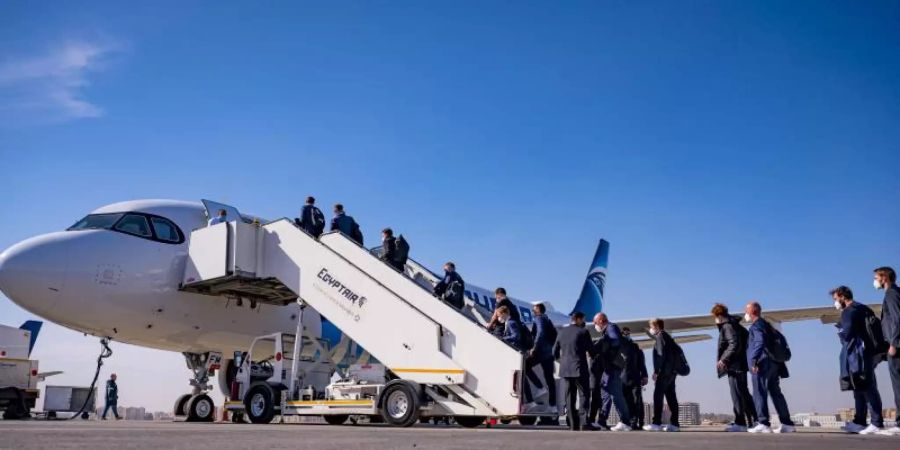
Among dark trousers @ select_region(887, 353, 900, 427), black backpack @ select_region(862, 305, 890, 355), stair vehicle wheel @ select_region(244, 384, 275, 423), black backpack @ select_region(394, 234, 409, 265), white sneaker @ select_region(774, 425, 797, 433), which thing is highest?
black backpack @ select_region(394, 234, 409, 265)

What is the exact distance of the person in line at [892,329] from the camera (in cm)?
841

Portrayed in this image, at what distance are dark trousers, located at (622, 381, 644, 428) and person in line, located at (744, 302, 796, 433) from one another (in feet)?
7.23

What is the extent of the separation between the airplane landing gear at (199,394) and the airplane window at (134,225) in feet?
10.1

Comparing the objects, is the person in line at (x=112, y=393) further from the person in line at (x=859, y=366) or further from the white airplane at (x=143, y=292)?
the person in line at (x=859, y=366)

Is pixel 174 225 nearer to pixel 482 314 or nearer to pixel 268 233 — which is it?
pixel 268 233

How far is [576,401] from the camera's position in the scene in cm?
1024

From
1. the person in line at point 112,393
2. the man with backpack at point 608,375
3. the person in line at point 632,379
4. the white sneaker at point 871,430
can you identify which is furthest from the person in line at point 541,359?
the person in line at point 112,393

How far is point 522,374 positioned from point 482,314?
4961 millimetres

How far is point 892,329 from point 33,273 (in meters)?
12.9

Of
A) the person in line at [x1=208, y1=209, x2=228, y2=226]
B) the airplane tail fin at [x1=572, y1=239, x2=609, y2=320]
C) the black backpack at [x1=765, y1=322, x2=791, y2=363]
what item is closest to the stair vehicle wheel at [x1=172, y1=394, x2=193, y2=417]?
the person in line at [x1=208, y1=209, x2=228, y2=226]

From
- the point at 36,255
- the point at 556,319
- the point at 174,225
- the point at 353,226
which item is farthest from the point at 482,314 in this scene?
the point at 556,319

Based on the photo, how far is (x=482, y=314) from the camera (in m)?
14.9

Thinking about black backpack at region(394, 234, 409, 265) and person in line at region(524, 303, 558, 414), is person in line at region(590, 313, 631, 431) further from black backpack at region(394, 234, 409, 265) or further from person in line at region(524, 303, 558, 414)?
black backpack at region(394, 234, 409, 265)

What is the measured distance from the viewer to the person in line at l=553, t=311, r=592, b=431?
10.2m
